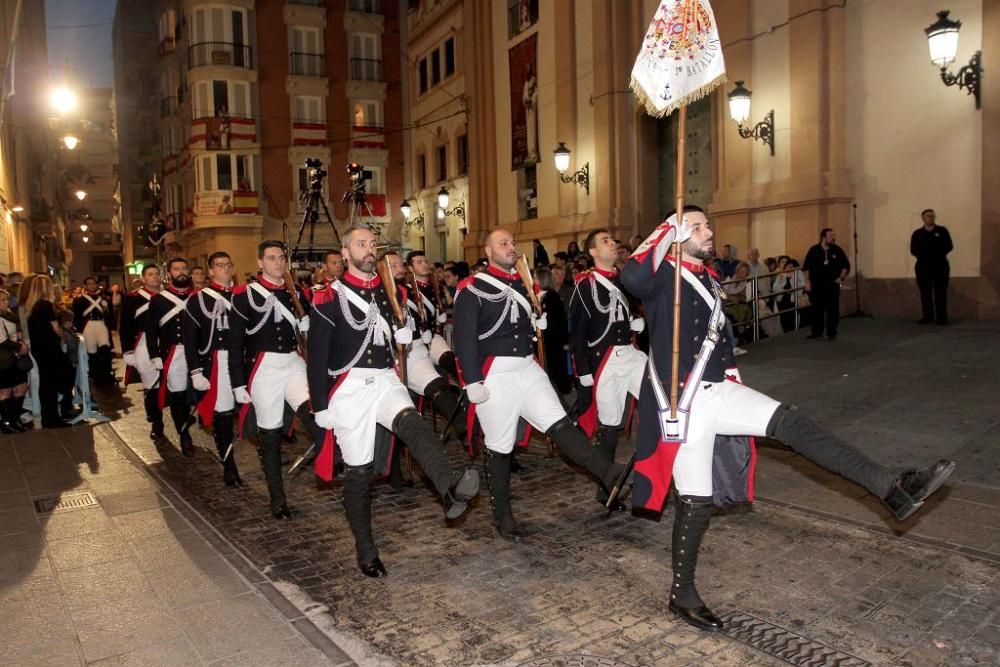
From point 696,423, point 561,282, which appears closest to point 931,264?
point 561,282

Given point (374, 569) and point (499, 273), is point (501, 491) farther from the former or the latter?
point (499, 273)

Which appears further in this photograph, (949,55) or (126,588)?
(949,55)

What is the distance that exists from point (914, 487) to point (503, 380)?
2.77 m

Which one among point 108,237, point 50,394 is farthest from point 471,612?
point 108,237

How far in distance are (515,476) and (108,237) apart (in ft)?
280

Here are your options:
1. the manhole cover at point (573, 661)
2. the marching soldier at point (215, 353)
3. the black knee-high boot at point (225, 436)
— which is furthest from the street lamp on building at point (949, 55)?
the manhole cover at point (573, 661)

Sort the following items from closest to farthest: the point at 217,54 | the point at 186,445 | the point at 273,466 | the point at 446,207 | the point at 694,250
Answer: the point at 694,250 → the point at 273,466 → the point at 186,445 → the point at 446,207 → the point at 217,54

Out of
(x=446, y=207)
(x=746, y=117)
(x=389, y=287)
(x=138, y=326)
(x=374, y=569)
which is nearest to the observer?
(x=374, y=569)

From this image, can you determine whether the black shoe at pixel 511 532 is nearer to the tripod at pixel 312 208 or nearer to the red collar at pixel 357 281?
the red collar at pixel 357 281

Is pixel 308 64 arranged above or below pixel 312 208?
above

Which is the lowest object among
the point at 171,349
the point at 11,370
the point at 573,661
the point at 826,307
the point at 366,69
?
the point at 573,661

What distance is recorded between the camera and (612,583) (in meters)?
4.78

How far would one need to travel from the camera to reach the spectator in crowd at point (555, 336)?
11.7 metres

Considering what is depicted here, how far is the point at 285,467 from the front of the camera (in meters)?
8.34
